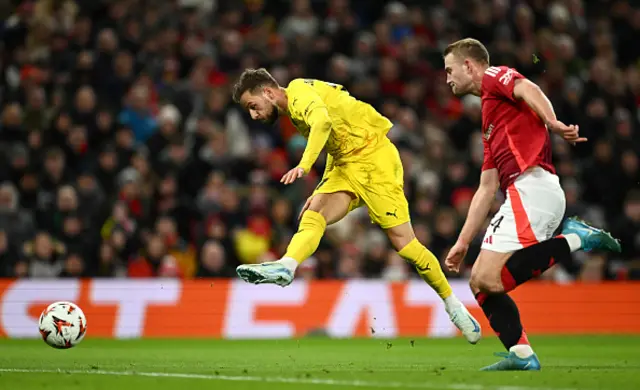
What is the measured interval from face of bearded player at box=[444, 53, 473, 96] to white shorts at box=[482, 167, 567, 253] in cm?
78

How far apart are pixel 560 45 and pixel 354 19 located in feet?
11.3

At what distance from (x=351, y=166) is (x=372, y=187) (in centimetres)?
24

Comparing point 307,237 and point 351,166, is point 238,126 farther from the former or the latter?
point 307,237

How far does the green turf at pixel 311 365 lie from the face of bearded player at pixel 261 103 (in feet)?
6.43

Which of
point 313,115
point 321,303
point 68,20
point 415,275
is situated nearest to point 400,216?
point 313,115

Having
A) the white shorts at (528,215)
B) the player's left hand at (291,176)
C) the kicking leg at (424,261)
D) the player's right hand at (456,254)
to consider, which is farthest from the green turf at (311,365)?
the player's left hand at (291,176)

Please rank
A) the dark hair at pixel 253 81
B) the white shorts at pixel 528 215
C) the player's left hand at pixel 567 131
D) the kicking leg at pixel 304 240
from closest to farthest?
the player's left hand at pixel 567 131, the white shorts at pixel 528 215, the kicking leg at pixel 304 240, the dark hair at pixel 253 81

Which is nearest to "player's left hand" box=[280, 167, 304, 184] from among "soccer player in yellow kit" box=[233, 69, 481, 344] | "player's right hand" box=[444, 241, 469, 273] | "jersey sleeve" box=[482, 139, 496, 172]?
"soccer player in yellow kit" box=[233, 69, 481, 344]

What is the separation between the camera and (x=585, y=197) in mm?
16297

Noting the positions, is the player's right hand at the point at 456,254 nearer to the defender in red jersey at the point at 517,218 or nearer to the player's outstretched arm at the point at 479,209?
the player's outstretched arm at the point at 479,209

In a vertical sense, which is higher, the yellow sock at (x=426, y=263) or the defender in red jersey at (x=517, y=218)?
the defender in red jersey at (x=517, y=218)

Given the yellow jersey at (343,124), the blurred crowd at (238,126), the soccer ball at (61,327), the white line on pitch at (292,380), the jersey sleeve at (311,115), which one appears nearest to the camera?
the white line on pitch at (292,380)

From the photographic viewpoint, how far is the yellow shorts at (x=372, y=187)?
8.92 metres

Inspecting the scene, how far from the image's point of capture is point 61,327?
29.8ft
